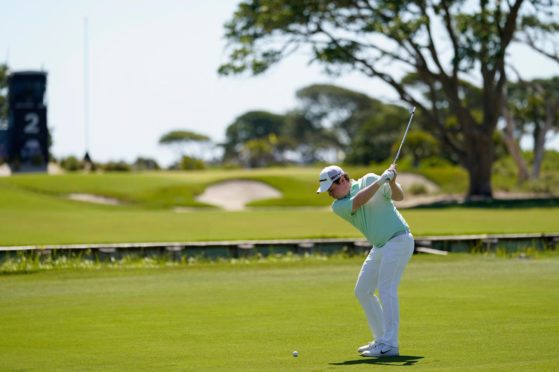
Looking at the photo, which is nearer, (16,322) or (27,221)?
(16,322)

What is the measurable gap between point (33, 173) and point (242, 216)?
70.0ft

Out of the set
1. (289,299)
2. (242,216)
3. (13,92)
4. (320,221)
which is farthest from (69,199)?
(289,299)

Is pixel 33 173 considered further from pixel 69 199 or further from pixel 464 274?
pixel 464 274

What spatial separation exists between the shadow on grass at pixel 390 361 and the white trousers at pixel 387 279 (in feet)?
0.67

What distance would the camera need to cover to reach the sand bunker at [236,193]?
57750 mm

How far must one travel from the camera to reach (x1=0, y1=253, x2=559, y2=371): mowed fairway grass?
11211 mm

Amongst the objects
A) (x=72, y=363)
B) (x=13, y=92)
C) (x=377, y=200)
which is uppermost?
(x=13, y=92)

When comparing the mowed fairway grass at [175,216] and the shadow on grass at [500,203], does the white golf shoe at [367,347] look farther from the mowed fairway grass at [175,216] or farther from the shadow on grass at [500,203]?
the shadow on grass at [500,203]

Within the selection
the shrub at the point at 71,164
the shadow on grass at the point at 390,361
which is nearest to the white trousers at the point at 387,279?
the shadow on grass at the point at 390,361

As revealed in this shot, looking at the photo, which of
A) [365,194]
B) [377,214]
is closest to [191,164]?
[377,214]

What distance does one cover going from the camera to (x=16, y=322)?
591 inches

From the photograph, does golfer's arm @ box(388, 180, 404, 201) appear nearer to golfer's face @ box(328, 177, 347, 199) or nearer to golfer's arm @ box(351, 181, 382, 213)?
golfer's arm @ box(351, 181, 382, 213)

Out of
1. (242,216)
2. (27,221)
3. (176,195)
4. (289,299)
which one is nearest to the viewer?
(289,299)

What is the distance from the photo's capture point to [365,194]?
11172 mm
